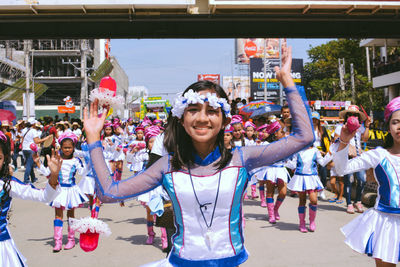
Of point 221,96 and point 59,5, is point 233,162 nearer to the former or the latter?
point 221,96

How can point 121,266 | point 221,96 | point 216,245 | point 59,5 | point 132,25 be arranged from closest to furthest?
point 216,245
point 221,96
point 121,266
point 59,5
point 132,25

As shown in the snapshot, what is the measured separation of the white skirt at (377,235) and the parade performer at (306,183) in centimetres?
366

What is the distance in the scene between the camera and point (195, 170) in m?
2.35

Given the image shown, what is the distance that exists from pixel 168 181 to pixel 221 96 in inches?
23.7

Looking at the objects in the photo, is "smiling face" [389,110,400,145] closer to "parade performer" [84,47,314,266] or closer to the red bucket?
"parade performer" [84,47,314,266]

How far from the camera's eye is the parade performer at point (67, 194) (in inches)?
252

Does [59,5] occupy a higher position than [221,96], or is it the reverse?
[59,5]

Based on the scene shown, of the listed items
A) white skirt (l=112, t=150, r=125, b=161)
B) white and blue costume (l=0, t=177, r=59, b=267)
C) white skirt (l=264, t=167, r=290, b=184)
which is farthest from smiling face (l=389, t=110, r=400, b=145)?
white skirt (l=112, t=150, r=125, b=161)

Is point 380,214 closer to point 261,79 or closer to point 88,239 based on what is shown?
point 88,239

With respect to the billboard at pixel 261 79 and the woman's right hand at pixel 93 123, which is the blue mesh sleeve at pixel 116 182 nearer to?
the woman's right hand at pixel 93 123

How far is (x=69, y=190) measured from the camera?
6.71 metres

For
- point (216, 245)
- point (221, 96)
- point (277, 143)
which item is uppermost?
point (221, 96)

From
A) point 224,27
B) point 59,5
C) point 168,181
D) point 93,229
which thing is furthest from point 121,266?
point 224,27

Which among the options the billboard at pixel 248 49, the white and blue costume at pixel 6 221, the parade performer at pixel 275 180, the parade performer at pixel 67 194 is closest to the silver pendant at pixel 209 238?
the white and blue costume at pixel 6 221
